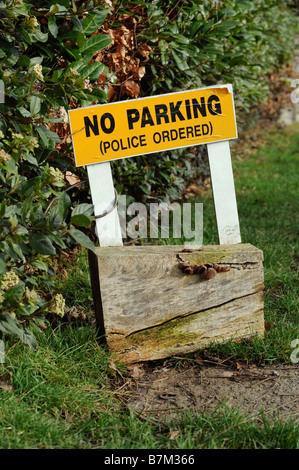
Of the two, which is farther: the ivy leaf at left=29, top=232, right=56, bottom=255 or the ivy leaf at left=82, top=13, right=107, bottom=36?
the ivy leaf at left=82, top=13, right=107, bottom=36

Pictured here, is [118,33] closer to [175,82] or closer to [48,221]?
[175,82]

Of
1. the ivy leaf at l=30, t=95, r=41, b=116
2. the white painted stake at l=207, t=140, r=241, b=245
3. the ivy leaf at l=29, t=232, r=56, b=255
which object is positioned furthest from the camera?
the white painted stake at l=207, t=140, r=241, b=245

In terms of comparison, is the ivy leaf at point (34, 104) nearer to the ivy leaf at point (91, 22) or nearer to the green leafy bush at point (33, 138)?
the green leafy bush at point (33, 138)

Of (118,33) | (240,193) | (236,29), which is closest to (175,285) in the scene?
(118,33)

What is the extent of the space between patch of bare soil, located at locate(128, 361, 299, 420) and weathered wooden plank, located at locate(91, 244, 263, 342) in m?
0.28

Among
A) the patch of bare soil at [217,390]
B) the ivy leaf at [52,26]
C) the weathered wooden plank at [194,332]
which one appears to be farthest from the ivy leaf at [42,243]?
the ivy leaf at [52,26]

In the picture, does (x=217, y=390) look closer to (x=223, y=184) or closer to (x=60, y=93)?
(x=223, y=184)

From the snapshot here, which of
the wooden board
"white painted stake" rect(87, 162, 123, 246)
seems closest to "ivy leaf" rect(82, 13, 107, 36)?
"white painted stake" rect(87, 162, 123, 246)

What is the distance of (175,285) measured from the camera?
2.66 m

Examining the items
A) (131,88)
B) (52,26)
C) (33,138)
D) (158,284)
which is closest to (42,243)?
(33,138)

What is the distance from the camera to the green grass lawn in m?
2.06

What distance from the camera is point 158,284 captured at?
→ 8.65ft

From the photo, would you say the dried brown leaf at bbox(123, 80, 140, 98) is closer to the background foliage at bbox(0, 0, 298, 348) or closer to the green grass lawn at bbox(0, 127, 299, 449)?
the background foliage at bbox(0, 0, 298, 348)

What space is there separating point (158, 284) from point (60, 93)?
1038 mm
